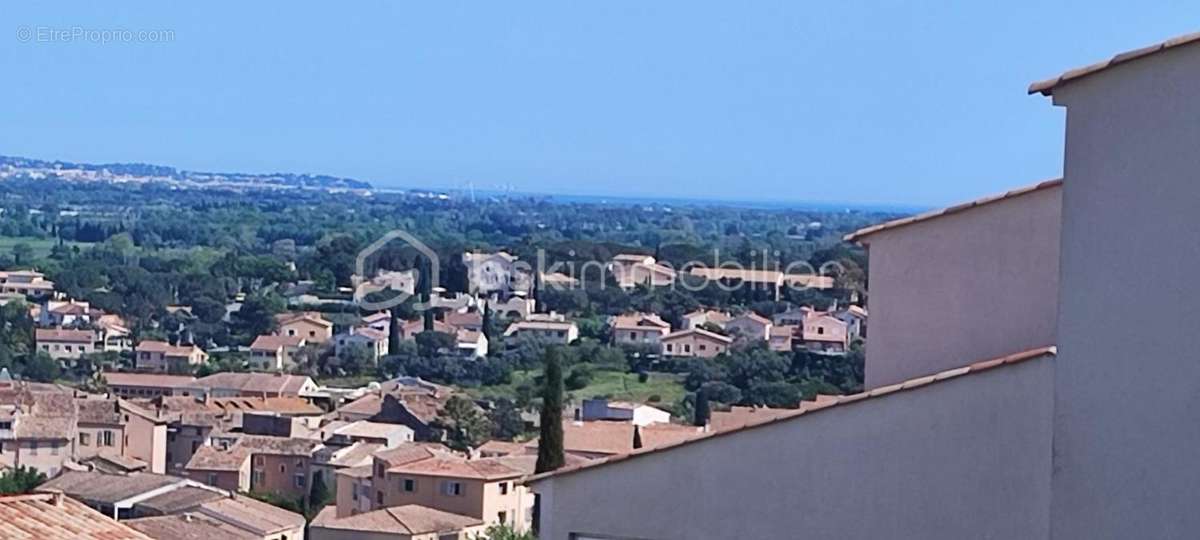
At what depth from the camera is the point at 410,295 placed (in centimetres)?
7662

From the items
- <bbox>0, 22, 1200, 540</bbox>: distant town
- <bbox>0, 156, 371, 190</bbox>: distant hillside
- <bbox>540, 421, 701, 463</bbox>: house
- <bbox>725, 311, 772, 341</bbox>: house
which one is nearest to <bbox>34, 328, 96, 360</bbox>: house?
<bbox>0, 22, 1200, 540</bbox>: distant town

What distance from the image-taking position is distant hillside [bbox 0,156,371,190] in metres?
160

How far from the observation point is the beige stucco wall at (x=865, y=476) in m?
4.21

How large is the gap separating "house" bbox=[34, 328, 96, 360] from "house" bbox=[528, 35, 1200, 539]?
56881mm

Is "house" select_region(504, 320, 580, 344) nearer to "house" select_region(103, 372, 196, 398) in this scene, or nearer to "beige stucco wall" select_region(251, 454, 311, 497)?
"house" select_region(103, 372, 196, 398)

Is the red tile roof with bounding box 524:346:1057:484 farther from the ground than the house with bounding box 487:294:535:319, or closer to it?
farther from the ground

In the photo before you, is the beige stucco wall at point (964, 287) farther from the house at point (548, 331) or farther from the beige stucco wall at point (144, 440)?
the house at point (548, 331)

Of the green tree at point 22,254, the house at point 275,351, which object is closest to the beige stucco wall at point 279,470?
the house at point 275,351

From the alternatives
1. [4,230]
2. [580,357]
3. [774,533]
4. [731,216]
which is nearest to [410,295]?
[580,357]

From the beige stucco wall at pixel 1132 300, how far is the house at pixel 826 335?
4376 cm

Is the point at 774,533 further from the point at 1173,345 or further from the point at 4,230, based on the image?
the point at 4,230

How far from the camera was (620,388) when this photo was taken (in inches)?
1940

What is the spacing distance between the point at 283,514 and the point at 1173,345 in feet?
83.2

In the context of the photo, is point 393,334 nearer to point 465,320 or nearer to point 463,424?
point 465,320
